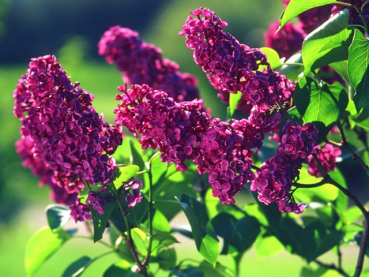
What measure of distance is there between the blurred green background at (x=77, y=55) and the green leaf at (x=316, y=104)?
4819 mm

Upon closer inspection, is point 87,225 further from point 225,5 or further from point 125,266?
point 225,5

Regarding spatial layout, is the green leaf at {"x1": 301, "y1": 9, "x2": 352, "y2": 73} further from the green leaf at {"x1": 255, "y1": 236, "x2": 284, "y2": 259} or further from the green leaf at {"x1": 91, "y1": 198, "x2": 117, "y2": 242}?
the green leaf at {"x1": 255, "y1": 236, "x2": 284, "y2": 259}

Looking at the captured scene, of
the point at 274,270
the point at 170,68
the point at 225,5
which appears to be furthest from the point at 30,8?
the point at 170,68

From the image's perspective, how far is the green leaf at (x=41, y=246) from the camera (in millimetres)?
1100

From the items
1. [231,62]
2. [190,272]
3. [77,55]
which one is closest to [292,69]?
[231,62]

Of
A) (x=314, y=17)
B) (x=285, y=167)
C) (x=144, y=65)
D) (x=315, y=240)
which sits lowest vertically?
(x=315, y=240)

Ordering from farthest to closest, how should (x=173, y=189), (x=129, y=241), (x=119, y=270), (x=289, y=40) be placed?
(x=289, y=40) < (x=173, y=189) < (x=119, y=270) < (x=129, y=241)

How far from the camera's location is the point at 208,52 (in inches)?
29.0

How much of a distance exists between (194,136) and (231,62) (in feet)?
0.34

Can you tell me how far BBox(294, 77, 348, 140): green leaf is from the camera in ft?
2.54

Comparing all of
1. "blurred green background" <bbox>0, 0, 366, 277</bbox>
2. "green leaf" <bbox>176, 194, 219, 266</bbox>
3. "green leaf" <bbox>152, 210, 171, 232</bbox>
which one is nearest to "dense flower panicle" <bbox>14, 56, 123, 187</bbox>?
"green leaf" <bbox>176, 194, 219, 266</bbox>

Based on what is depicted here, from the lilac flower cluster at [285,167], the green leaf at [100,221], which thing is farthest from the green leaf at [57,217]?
the lilac flower cluster at [285,167]

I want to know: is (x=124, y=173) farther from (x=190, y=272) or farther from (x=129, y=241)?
(x=190, y=272)

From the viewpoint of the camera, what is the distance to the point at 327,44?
780 millimetres
